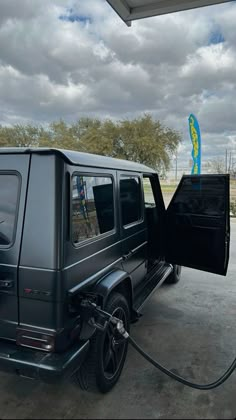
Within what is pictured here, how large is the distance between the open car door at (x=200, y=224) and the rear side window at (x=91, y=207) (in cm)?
153

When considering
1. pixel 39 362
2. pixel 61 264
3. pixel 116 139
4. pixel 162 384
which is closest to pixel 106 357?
pixel 162 384

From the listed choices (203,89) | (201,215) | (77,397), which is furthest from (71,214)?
(203,89)

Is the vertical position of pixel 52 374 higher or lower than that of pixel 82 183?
lower

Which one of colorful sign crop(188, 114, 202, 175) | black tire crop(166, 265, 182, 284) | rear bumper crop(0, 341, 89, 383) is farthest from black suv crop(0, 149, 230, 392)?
colorful sign crop(188, 114, 202, 175)

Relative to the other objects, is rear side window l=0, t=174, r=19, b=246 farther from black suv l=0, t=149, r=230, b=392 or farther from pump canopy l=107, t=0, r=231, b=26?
pump canopy l=107, t=0, r=231, b=26

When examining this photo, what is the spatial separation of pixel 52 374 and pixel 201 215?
261 centimetres

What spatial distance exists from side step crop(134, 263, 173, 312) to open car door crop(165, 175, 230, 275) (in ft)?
0.77

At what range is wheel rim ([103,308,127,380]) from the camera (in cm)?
208

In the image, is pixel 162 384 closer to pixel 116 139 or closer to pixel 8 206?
pixel 8 206

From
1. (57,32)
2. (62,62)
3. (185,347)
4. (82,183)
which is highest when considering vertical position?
(62,62)

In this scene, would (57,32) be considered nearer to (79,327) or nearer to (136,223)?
(136,223)

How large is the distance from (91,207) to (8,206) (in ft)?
2.06

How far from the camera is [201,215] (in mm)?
3453

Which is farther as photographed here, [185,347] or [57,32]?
[57,32]
